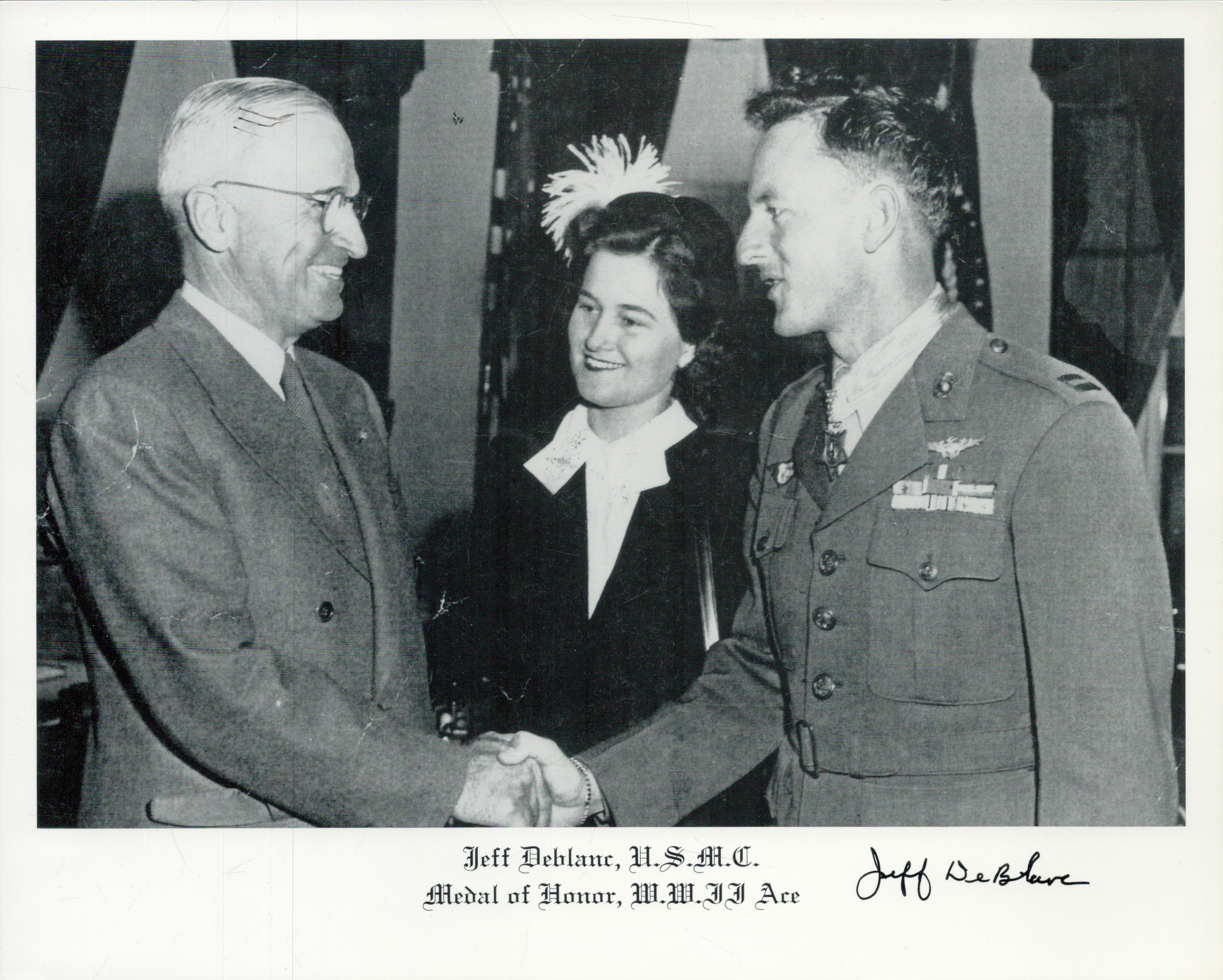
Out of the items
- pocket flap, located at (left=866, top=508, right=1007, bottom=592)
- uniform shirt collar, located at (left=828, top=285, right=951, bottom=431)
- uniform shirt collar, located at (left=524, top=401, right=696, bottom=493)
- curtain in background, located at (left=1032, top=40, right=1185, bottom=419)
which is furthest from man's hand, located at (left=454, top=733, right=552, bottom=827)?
curtain in background, located at (left=1032, top=40, right=1185, bottom=419)

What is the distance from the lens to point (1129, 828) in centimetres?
218

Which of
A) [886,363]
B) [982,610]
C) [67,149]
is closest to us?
[982,610]

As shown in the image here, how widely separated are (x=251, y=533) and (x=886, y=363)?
1307 millimetres

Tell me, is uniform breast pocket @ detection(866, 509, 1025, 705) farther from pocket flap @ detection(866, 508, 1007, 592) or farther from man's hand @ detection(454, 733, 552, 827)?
man's hand @ detection(454, 733, 552, 827)

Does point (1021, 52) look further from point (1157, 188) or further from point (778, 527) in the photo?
point (778, 527)

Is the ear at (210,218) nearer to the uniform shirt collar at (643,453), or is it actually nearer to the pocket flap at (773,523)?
the uniform shirt collar at (643,453)

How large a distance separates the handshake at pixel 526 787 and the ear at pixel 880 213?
1.21 m

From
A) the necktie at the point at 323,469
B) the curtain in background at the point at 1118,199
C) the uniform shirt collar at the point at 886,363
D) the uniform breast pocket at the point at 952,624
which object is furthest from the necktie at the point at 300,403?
the curtain in background at the point at 1118,199

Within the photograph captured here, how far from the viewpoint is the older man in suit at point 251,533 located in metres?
2.15

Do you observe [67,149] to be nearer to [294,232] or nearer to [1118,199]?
[294,232]

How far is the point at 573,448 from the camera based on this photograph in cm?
232
